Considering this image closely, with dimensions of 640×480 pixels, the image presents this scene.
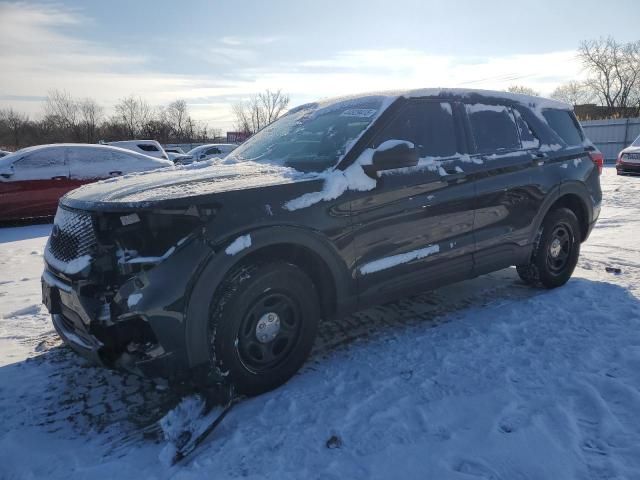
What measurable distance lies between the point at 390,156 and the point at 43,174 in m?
8.36

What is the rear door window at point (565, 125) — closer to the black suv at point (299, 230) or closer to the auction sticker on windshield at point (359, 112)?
the black suv at point (299, 230)

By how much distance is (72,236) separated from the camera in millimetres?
2746

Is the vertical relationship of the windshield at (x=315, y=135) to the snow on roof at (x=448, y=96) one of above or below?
below

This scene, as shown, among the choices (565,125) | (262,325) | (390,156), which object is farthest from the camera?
(565,125)

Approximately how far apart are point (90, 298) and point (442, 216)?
246cm

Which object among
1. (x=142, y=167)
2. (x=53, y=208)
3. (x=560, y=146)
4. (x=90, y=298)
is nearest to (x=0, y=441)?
(x=90, y=298)

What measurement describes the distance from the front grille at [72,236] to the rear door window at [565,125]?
418 cm

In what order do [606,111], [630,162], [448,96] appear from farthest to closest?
[606,111], [630,162], [448,96]

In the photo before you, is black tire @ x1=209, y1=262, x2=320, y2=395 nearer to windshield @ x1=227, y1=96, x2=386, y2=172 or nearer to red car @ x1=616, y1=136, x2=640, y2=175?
windshield @ x1=227, y1=96, x2=386, y2=172

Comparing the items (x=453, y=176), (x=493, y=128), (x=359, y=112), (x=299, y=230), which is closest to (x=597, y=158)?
(x=493, y=128)

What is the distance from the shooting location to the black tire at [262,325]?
8.67 feet

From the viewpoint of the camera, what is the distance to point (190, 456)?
236 cm

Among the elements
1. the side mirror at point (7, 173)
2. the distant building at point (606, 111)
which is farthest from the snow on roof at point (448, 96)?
the distant building at point (606, 111)

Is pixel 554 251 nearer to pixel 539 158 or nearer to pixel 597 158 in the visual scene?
pixel 539 158
